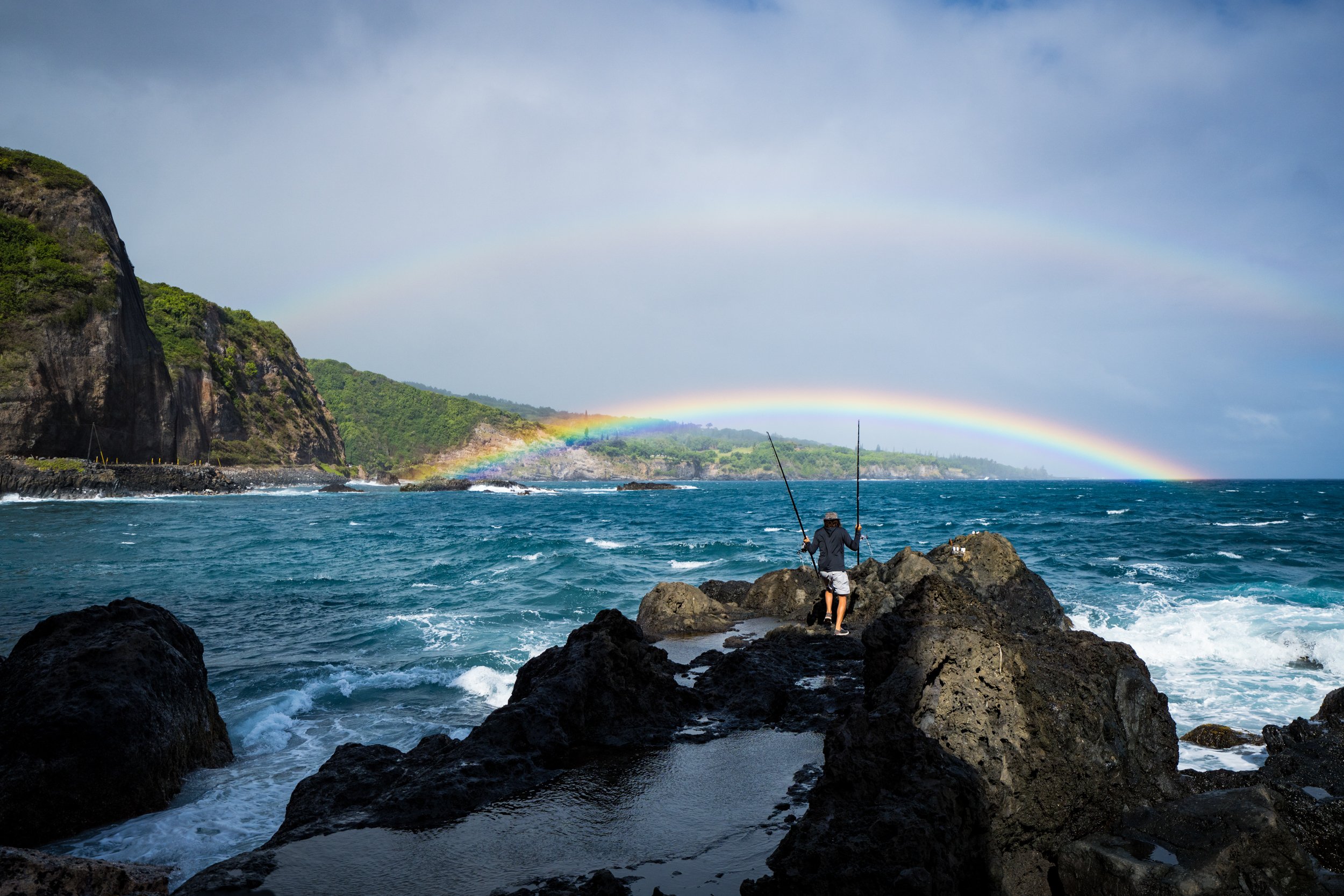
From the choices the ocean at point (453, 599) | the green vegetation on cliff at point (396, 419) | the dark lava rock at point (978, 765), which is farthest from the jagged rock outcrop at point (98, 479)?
the green vegetation on cliff at point (396, 419)

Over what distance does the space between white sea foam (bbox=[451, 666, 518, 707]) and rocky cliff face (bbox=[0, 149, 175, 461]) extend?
2459 inches

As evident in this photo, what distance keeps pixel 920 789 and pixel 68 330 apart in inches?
2910

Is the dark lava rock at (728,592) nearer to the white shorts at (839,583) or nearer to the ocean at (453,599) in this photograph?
the ocean at (453,599)

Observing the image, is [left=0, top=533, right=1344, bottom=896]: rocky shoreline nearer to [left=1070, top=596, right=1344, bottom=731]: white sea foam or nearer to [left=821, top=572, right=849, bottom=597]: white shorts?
[left=1070, top=596, right=1344, bottom=731]: white sea foam

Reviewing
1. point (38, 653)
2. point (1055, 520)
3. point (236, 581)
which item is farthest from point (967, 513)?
point (38, 653)

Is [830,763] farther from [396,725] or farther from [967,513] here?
[967,513]

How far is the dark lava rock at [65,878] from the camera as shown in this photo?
11.8 ft

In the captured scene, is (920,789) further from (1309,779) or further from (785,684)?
(785,684)

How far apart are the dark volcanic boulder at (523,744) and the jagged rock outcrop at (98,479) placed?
6019cm

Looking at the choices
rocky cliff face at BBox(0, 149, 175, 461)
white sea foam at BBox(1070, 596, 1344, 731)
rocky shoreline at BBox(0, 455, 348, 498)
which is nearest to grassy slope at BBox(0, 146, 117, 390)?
rocky cliff face at BBox(0, 149, 175, 461)

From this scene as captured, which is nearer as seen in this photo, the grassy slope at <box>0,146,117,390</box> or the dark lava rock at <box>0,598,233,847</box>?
the dark lava rock at <box>0,598,233,847</box>

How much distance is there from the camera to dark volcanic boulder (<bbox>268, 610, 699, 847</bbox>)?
456 cm

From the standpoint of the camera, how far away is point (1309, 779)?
5.04m

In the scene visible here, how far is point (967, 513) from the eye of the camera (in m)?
44.9
